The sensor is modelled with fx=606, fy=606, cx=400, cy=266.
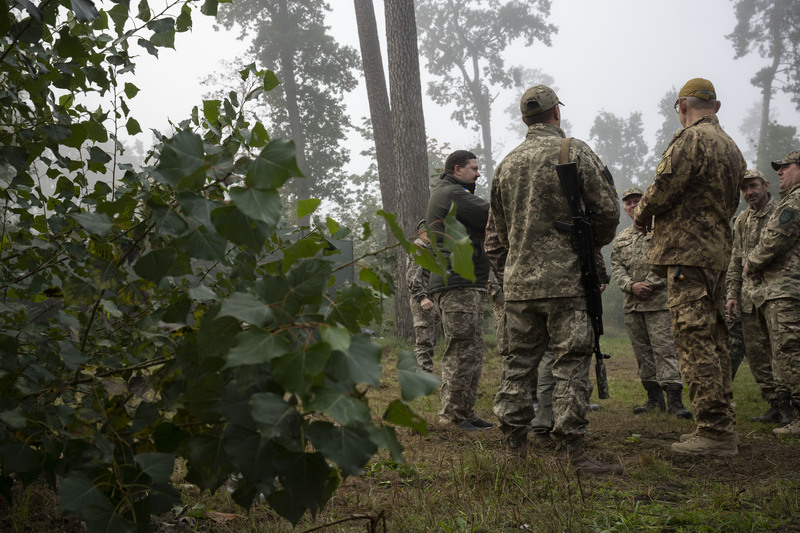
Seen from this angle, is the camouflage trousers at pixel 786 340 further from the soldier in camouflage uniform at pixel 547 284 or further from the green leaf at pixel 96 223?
the green leaf at pixel 96 223

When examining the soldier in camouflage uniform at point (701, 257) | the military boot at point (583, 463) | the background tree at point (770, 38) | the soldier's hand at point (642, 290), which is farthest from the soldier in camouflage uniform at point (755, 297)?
the background tree at point (770, 38)

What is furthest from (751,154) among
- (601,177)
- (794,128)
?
(601,177)

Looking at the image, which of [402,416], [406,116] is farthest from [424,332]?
[402,416]

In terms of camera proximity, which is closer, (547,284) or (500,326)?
(547,284)

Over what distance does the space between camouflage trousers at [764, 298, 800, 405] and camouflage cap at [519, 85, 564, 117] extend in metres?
2.70

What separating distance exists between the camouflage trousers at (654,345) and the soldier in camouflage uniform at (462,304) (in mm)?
2023

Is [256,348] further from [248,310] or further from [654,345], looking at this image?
[654,345]

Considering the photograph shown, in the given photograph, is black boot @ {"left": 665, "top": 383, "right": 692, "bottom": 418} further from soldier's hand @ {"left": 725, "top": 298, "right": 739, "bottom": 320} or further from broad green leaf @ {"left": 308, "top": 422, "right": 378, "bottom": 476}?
broad green leaf @ {"left": 308, "top": 422, "right": 378, "bottom": 476}

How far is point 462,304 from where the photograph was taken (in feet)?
15.9

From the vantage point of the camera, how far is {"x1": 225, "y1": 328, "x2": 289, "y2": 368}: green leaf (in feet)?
2.80

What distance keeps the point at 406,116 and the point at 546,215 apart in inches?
257

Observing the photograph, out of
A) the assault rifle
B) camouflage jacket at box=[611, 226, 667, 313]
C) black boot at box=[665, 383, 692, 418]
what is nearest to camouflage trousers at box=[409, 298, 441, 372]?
camouflage jacket at box=[611, 226, 667, 313]

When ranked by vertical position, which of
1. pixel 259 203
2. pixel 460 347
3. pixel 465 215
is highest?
pixel 465 215

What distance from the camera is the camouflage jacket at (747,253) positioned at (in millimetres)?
5378
